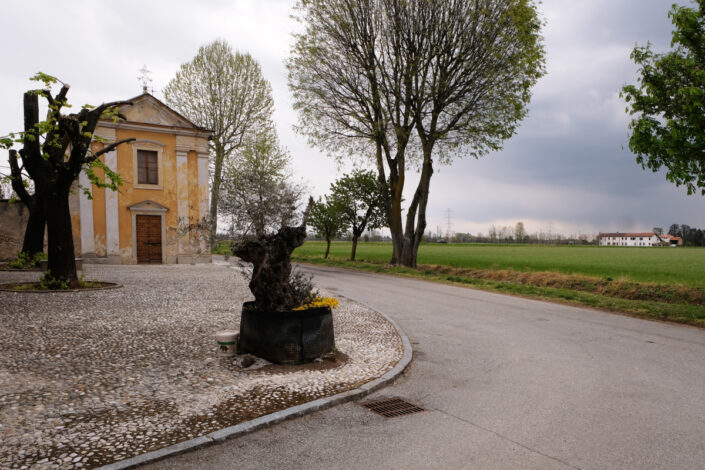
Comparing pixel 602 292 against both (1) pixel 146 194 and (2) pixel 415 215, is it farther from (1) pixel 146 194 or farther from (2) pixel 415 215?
(1) pixel 146 194

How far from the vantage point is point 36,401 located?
14.7 feet

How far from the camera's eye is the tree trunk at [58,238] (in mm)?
12328

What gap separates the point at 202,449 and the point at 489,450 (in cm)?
251

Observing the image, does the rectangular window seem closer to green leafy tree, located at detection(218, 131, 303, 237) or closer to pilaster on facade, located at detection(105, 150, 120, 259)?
pilaster on facade, located at detection(105, 150, 120, 259)

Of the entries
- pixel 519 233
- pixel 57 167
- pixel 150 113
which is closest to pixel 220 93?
pixel 150 113

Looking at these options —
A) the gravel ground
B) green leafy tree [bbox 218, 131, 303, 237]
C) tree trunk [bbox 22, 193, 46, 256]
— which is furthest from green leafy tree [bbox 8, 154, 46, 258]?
green leafy tree [bbox 218, 131, 303, 237]

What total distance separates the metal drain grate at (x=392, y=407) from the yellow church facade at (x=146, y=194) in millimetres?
18874

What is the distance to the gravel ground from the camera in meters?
3.77

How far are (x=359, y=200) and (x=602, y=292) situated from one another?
19.6 metres

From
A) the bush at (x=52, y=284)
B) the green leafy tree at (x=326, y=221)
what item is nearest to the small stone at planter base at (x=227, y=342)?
the bush at (x=52, y=284)

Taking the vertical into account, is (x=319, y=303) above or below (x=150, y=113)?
below

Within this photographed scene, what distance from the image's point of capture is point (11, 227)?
21312 mm

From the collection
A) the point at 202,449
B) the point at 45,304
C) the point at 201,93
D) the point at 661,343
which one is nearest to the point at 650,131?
the point at 661,343

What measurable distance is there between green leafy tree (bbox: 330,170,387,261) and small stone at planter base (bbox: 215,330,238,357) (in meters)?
26.5
